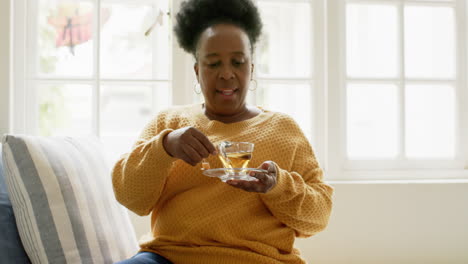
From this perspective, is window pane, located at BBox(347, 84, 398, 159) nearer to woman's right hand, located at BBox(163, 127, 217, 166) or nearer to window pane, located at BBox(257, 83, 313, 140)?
window pane, located at BBox(257, 83, 313, 140)

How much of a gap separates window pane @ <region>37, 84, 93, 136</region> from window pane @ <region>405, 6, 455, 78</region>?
1634mm

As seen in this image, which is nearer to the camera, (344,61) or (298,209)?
(298,209)

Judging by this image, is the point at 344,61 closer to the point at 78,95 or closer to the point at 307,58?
the point at 307,58

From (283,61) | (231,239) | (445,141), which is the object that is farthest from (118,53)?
(445,141)

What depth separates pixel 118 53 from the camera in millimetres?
2309

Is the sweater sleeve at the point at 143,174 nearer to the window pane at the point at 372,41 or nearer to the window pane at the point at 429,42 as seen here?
the window pane at the point at 372,41

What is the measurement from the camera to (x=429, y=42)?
247 centimetres

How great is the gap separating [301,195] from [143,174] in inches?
17.9

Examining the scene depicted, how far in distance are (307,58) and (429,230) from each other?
101cm

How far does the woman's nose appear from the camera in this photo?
1479 mm

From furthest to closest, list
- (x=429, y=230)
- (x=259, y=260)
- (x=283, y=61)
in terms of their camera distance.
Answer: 1. (x=283, y=61)
2. (x=429, y=230)
3. (x=259, y=260)

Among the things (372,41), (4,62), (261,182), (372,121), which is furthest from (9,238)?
(372,41)

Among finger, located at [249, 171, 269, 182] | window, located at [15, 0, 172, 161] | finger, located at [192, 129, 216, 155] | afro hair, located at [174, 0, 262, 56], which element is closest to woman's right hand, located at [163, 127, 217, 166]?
finger, located at [192, 129, 216, 155]

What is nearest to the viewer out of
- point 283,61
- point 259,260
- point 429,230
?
point 259,260
